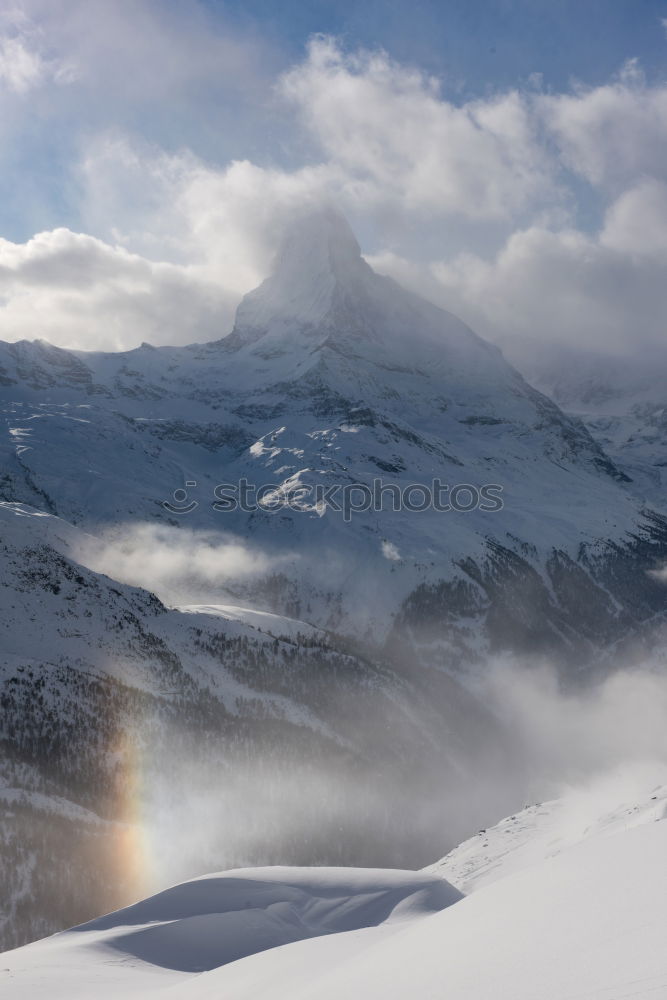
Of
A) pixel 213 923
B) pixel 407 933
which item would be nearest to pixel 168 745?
pixel 213 923

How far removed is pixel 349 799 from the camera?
383ft

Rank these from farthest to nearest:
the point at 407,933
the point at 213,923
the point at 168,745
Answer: the point at 168,745, the point at 213,923, the point at 407,933

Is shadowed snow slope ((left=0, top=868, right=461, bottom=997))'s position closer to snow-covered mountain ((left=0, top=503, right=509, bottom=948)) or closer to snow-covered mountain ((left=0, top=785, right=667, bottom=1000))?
snow-covered mountain ((left=0, top=785, right=667, bottom=1000))

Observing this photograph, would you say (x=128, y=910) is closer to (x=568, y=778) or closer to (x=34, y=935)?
(x=34, y=935)

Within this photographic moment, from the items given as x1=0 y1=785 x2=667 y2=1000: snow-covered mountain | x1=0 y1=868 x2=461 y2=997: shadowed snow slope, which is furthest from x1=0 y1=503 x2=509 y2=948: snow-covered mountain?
x1=0 y1=785 x2=667 y2=1000: snow-covered mountain

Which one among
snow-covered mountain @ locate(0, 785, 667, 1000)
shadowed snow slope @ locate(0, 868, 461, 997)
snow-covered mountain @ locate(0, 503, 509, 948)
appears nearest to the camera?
snow-covered mountain @ locate(0, 785, 667, 1000)

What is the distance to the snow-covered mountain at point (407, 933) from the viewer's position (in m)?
10.5

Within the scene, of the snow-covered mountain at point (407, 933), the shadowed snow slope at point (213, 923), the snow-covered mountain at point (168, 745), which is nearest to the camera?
the snow-covered mountain at point (407, 933)

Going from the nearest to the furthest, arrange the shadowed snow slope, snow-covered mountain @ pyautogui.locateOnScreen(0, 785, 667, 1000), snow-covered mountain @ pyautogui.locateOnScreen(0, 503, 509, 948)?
snow-covered mountain @ pyautogui.locateOnScreen(0, 785, 667, 1000)
the shadowed snow slope
snow-covered mountain @ pyautogui.locateOnScreen(0, 503, 509, 948)

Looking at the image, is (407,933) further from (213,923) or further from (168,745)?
(168,745)

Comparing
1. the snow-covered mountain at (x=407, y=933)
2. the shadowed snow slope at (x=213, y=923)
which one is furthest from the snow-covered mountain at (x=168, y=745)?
the snow-covered mountain at (x=407, y=933)

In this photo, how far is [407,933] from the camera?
61.0ft

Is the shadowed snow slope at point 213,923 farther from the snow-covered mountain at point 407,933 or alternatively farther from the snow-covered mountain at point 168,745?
the snow-covered mountain at point 168,745

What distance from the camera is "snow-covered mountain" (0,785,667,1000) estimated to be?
10484 mm
